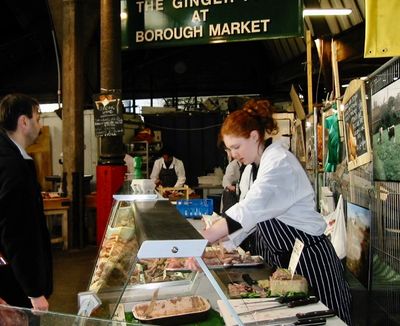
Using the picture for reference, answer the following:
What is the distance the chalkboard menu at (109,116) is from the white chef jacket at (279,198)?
5060 mm

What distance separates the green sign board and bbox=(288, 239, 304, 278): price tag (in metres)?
3.35

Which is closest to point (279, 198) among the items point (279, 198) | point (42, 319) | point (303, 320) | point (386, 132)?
point (279, 198)

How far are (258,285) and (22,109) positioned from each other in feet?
5.56

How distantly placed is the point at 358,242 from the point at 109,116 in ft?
16.0

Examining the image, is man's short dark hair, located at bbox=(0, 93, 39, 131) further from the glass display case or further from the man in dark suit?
the glass display case

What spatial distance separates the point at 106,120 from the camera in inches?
305

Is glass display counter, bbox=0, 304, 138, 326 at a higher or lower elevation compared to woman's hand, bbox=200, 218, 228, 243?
lower

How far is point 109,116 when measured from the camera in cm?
770

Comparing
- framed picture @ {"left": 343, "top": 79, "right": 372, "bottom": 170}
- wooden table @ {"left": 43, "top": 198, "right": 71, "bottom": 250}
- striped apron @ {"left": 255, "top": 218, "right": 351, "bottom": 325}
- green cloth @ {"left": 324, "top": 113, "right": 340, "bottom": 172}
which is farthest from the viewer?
wooden table @ {"left": 43, "top": 198, "right": 71, "bottom": 250}

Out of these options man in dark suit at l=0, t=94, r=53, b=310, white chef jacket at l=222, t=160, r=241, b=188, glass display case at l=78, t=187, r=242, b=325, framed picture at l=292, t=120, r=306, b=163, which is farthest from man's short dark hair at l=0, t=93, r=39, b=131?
white chef jacket at l=222, t=160, r=241, b=188

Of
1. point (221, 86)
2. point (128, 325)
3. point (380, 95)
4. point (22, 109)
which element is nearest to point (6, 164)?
point (22, 109)

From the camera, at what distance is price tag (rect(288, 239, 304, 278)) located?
265 cm

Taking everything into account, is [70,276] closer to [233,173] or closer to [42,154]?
[233,173]

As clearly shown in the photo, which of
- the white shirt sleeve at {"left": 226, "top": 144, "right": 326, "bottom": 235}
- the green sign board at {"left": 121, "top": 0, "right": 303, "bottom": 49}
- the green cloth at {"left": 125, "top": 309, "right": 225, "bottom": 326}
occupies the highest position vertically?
the green sign board at {"left": 121, "top": 0, "right": 303, "bottom": 49}
